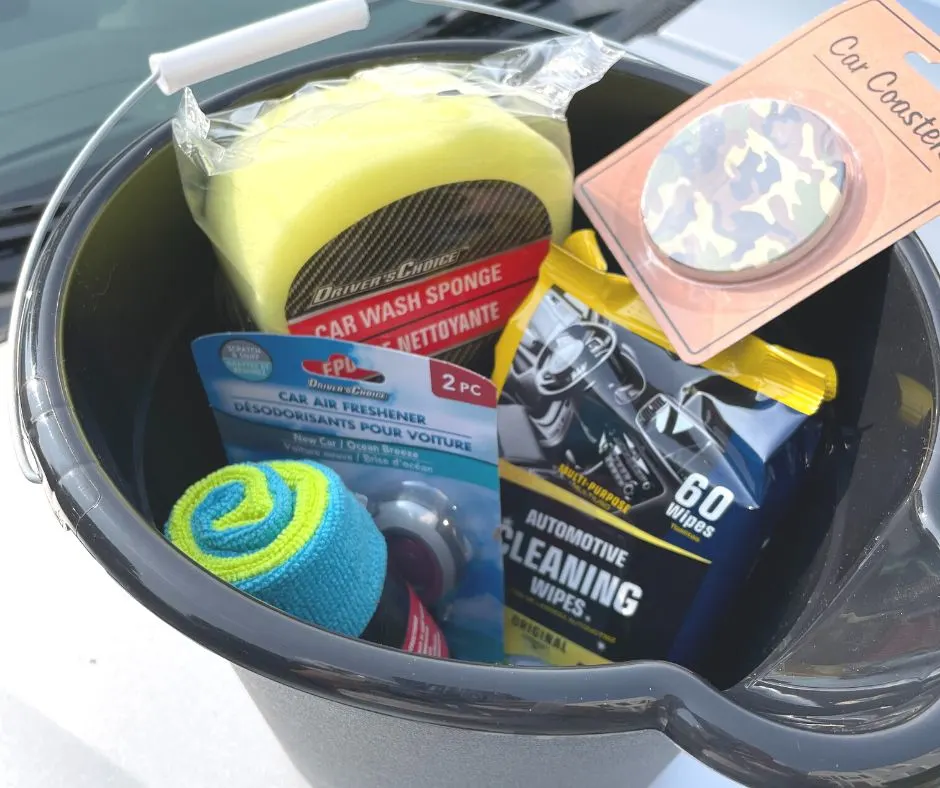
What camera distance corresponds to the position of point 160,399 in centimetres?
51

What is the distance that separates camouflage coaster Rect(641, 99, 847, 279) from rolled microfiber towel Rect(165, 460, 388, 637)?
0.82 ft

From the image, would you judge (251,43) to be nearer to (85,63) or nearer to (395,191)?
(395,191)

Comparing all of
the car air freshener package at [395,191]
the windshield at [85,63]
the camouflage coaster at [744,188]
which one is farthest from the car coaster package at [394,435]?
the windshield at [85,63]

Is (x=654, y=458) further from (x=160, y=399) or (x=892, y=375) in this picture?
(x=160, y=399)

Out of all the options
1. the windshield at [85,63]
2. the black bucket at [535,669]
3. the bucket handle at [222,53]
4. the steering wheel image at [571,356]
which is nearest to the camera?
the black bucket at [535,669]

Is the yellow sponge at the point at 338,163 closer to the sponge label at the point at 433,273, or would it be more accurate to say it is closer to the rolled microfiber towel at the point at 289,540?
the sponge label at the point at 433,273

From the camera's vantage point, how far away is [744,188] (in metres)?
0.49

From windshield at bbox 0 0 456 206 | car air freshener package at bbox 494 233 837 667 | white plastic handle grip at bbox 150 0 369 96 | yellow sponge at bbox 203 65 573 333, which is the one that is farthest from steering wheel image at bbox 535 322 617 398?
windshield at bbox 0 0 456 206

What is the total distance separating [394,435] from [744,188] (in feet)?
0.81

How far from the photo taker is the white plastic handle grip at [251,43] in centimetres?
41

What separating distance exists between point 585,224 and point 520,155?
0.12 meters

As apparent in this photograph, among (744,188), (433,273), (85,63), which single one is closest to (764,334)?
(744,188)

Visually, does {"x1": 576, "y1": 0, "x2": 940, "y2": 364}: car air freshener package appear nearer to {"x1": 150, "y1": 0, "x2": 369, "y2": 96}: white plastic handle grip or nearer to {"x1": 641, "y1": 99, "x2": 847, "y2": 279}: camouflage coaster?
{"x1": 641, "y1": 99, "x2": 847, "y2": 279}: camouflage coaster

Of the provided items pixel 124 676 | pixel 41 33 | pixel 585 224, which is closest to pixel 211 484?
pixel 124 676
